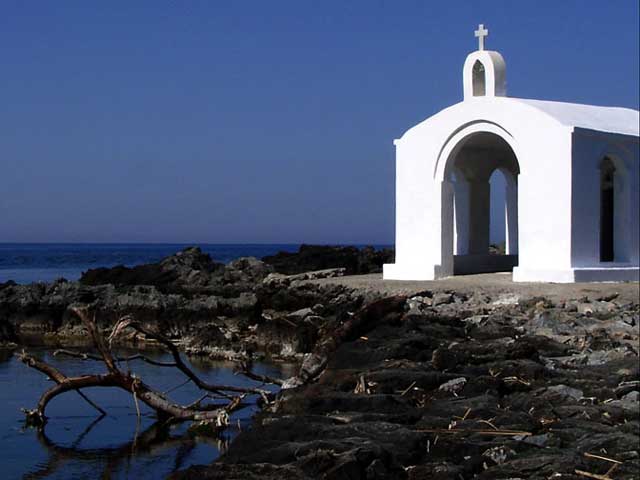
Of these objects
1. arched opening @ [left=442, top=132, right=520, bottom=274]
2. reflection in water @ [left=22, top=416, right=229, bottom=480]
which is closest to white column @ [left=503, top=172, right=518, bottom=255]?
arched opening @ [left=442, top=132, right=520, bottom=274]

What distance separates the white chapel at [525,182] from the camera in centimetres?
1881

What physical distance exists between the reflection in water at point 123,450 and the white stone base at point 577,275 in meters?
9.23

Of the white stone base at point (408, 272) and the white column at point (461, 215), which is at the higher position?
the white column at point (461, 215)

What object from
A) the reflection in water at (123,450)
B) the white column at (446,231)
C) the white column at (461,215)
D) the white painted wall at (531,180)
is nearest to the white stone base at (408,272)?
the white painted wall at (531,180)

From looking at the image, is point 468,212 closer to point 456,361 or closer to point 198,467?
point 456,361

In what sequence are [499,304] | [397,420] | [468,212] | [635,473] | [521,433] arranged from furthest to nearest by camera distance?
1. [468,212]
2. [499,304]
3. [397,420]
4. [521,433]
5. [635,473]

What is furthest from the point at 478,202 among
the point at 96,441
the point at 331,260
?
the point at 96,441

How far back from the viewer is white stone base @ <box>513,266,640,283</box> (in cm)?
1848

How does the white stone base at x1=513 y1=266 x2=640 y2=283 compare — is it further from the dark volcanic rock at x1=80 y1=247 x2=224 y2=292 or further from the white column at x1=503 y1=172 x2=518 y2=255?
the dark volcanic rock at x1=80 y1=247 x2=224 y2=292

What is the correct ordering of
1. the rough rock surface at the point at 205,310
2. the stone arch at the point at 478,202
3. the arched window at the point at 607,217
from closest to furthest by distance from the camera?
1. the rough rock surface at the point at 205,310
2. the stone arch at the point at 478,202
3. the arched window at the point at 607,217


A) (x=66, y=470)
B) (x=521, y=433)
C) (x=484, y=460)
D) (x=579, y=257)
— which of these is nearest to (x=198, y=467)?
(x=484, y=460)

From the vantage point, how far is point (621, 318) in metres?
14.4

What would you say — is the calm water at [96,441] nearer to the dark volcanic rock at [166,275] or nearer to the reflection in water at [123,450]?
the reflection in water at [123,450]

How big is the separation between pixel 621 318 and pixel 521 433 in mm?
7153
